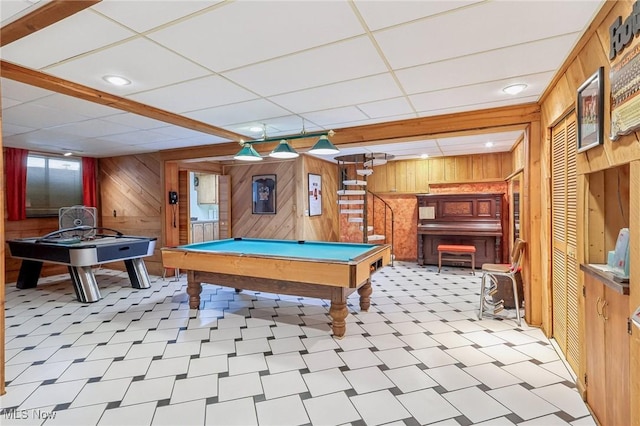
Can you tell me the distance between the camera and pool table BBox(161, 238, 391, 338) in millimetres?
3092

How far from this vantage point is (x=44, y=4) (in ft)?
5.48

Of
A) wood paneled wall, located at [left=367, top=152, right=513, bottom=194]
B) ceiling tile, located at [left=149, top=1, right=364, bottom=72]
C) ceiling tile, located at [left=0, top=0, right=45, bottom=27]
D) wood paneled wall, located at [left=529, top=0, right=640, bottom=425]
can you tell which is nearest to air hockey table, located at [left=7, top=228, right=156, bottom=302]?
ceiling tile, located at [left=0, top=0, right=45, bottom=27]

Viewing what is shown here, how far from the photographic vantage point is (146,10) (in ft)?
5.74

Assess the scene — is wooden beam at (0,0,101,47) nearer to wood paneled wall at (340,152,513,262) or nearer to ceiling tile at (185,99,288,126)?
ceiling tile at (185,99,288,126)

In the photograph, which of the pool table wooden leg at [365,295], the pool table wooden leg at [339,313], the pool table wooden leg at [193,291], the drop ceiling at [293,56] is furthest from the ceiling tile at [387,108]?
the pool table wooden leg at [193,291]

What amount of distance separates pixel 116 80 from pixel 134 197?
4407mm

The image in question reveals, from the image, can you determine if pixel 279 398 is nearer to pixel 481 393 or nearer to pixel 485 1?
pixel 481 393

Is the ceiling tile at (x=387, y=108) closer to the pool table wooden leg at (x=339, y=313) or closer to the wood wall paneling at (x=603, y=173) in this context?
the wood wall paneling at (x=603, y=173)

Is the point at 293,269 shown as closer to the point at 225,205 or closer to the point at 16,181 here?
the point at 225,205

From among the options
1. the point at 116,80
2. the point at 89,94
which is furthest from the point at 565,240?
the point at 89,94

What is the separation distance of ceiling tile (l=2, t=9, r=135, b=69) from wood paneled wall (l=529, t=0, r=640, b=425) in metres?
2.85

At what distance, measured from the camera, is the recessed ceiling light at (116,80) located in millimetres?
2659

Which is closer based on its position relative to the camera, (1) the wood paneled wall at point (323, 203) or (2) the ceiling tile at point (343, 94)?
(2) the ceiling tile at point (343, 94)

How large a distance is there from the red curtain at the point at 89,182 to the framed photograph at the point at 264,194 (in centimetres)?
343
